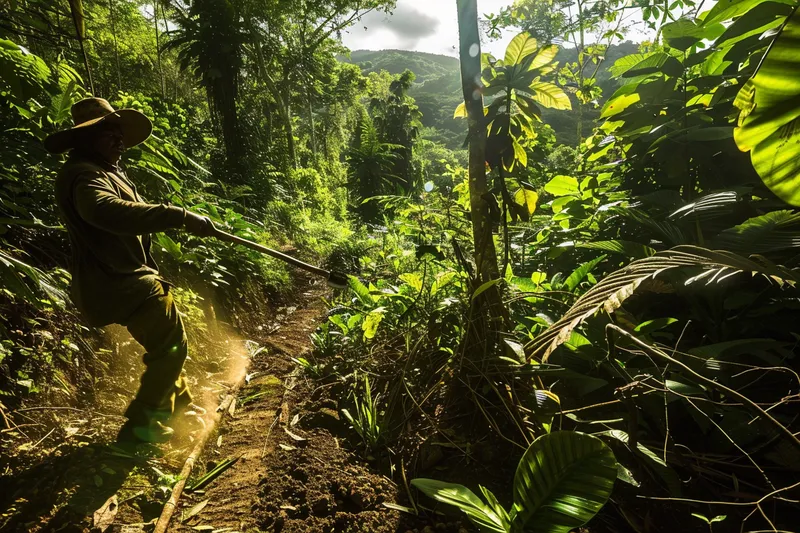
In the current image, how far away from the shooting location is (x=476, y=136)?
2451 millimetres

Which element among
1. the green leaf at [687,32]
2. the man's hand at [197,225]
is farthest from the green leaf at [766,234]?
the man's hand at [197,225]

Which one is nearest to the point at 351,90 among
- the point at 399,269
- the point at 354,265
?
the point at 354,265

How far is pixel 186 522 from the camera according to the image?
1.83 metres

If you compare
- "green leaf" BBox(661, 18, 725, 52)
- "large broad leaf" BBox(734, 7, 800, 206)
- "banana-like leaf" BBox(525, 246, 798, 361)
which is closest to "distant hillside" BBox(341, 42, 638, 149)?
"green leaf" BBox(661, 18, 725, 52)

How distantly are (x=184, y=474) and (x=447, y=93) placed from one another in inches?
4515

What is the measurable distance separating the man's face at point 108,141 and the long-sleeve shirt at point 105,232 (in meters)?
0.07

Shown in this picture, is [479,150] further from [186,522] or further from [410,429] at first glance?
[186,522]

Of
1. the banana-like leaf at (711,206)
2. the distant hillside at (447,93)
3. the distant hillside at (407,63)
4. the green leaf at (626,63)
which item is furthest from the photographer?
the distant hillside at (407,63)

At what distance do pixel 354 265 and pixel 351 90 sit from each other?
2098cm

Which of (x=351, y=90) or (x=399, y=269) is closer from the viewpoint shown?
(x=399, y=269)

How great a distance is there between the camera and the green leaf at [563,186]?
3191 mm

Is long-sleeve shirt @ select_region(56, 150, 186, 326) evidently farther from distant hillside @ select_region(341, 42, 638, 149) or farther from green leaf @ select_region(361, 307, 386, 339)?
distant hillside @ select_region(341, 42, 638, 149)

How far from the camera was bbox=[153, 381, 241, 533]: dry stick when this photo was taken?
1769 millimetres

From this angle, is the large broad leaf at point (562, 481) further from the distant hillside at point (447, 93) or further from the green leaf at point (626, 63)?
the distant hillside at point (447, 93)
